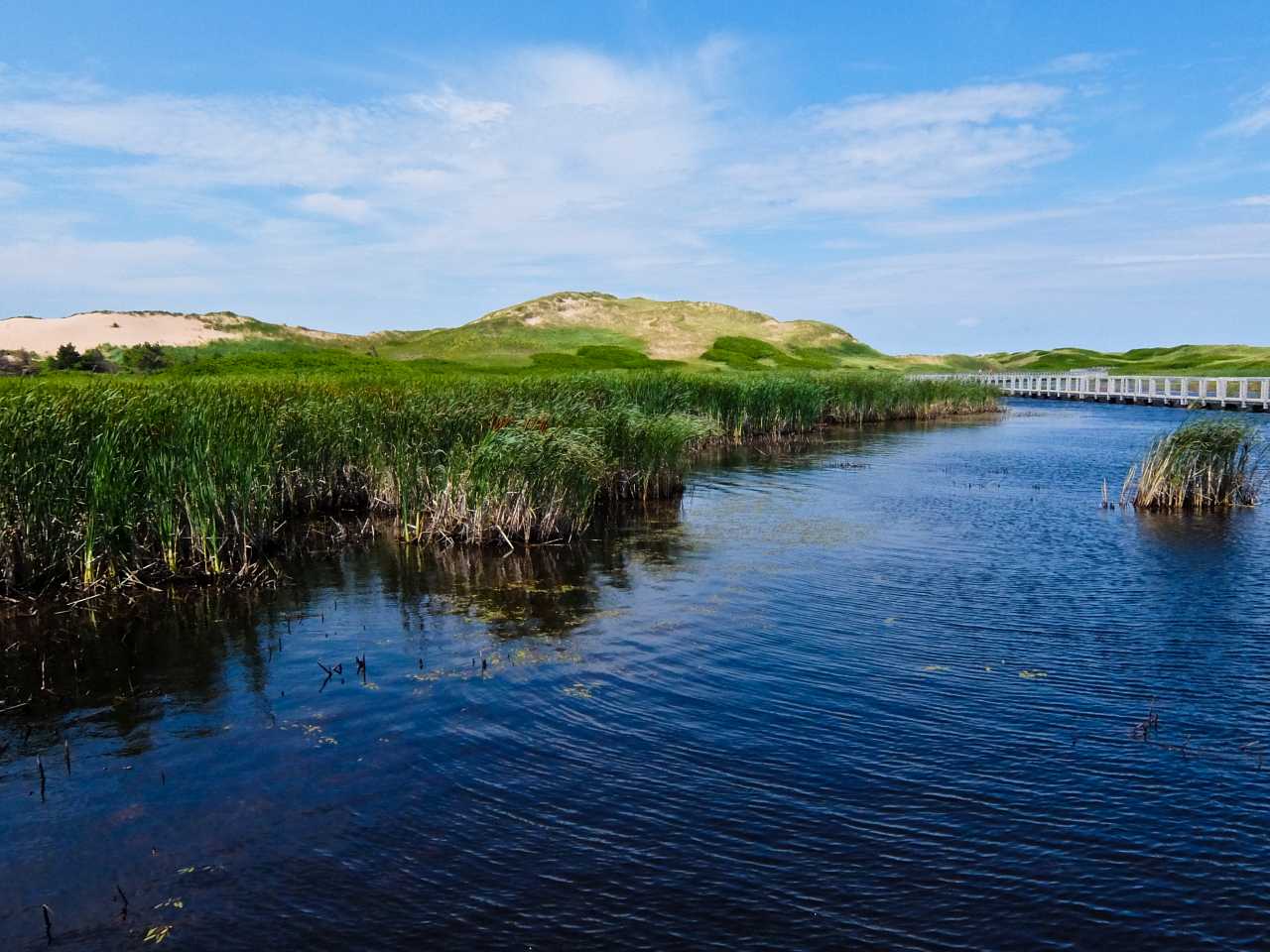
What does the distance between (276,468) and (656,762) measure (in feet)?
36.9

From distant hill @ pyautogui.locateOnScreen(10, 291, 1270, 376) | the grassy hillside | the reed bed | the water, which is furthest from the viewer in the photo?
the grassy hillside

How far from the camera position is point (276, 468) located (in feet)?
54.2

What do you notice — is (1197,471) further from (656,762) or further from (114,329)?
(114,329)

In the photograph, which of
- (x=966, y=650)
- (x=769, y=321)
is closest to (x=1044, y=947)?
(x=966, y=650)

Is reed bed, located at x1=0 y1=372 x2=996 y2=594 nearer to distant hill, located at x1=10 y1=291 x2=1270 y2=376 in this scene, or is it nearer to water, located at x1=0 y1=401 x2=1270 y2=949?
water, located at x1=0 y1=401 x2=1270 y2=949

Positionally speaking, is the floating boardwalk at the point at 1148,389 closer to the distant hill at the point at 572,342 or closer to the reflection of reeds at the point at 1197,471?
the distant hill at the point at 572,342

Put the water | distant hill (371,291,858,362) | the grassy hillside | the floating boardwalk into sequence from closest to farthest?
the water < the floating boardwalk < distant hill (371,291,858,362) < the grassy hillside

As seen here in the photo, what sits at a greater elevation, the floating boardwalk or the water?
the floating boardwalk

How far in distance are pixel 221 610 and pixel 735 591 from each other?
265 inches

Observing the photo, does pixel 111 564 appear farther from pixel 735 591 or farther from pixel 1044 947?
pixel 1044 947

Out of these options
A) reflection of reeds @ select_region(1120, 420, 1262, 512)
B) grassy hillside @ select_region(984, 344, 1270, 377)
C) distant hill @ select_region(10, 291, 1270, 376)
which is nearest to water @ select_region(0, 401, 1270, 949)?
reflection of reeds @ select_region(1120, 420, 1262, 512)

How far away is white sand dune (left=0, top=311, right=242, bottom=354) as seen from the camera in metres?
68.0

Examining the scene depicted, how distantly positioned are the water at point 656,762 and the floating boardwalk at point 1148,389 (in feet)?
138

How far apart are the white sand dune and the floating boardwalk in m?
53.1
